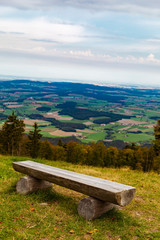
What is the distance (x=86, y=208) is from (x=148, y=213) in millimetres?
2093

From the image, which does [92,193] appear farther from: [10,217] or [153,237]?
[10,217]

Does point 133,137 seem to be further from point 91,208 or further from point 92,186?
point 92,186

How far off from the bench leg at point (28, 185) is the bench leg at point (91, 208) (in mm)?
2120

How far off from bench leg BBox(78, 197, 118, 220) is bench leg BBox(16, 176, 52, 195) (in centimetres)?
212

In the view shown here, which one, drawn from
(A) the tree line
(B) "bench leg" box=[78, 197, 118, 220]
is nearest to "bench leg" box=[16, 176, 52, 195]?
(B) "bench leg" box=[78, 197, 118, 220]

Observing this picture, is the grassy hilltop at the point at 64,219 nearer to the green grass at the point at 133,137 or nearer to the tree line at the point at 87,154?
the tree line at the point at 87,154

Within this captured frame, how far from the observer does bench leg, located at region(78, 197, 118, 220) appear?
228 inches

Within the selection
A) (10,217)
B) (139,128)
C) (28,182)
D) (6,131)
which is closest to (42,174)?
(28,182)

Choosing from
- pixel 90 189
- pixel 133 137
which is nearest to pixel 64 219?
pixel 90 189

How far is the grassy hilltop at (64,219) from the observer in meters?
5.02

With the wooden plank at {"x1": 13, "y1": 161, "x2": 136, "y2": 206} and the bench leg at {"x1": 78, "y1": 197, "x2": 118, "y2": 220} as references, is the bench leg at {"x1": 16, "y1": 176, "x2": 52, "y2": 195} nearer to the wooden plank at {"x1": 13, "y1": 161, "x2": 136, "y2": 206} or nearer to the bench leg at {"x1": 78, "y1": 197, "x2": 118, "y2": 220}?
the wooden plank at {"x1": 13, "y1": 161, "x2": 136, "y2": 206}

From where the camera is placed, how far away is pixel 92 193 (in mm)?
5742

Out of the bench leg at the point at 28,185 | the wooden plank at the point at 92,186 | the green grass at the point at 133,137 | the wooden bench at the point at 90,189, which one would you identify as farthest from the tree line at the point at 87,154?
the green grass at the point at 133,137

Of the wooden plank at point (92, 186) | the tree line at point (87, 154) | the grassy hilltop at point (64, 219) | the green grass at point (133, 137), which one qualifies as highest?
the wooden plank at point (92, 186)
